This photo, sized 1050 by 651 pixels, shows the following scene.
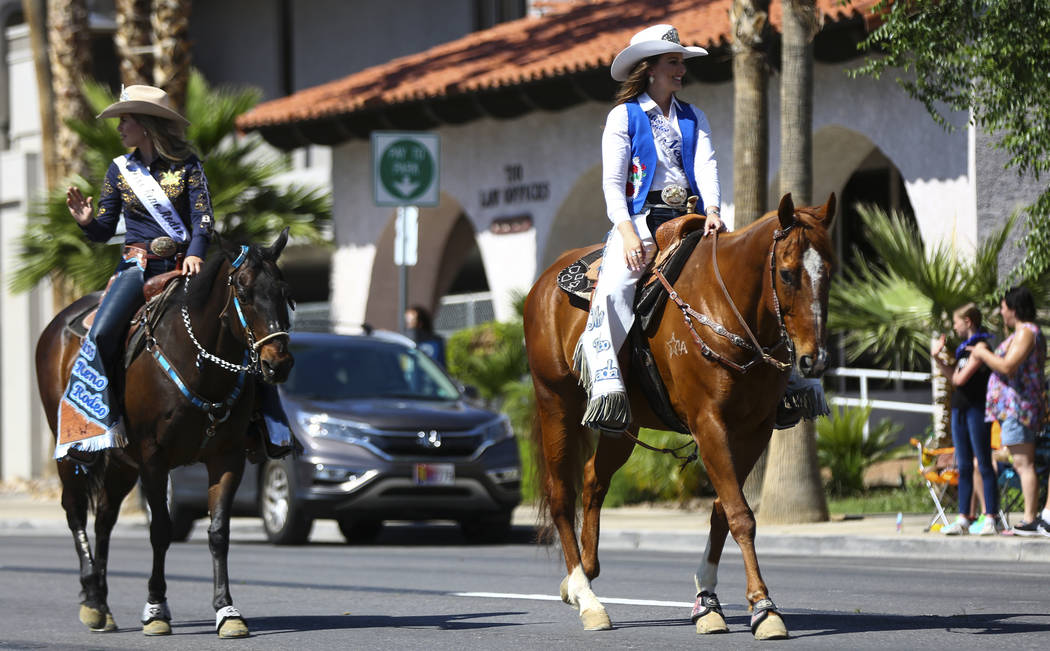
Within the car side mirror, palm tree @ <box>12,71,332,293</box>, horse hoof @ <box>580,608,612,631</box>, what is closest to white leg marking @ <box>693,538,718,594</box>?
horse hoof @ <box>580,608,612,631</box>

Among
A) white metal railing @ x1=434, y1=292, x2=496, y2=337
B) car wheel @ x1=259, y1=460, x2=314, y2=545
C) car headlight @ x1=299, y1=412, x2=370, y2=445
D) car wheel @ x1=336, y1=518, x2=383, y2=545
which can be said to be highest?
white metal railing @ x1=434, y1=292, x2=496, y2=337

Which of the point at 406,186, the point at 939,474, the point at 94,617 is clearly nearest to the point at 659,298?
the point at 94,617

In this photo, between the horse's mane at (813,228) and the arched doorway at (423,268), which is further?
the arched doorway at (423,268)

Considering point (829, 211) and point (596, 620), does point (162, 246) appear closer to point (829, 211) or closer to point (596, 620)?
point (596, 620)

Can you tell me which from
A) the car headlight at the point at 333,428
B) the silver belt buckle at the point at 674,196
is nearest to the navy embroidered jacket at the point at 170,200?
the silver belt buckle at the point at 674,196

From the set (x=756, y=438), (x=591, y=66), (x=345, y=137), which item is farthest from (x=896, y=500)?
(x=345, y=137)

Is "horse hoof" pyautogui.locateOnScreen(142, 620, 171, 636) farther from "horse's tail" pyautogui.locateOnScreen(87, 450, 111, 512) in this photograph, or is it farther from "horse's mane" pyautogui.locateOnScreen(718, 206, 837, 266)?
"horse's mane" pyautogui.locateOnScreen(718, 206, 837, 266)

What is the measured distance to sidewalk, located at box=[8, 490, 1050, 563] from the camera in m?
13.5

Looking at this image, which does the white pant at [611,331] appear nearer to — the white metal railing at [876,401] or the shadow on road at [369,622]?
the shadow on road at [369,622]

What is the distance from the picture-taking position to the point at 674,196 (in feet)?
28.2

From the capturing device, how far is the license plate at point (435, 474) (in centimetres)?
1605

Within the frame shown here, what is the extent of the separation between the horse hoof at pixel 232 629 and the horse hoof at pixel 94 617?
87 cm

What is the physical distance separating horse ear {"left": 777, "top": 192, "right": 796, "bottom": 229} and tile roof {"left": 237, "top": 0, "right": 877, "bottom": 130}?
11.6 metres

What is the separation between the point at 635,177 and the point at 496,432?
8.32 meters
